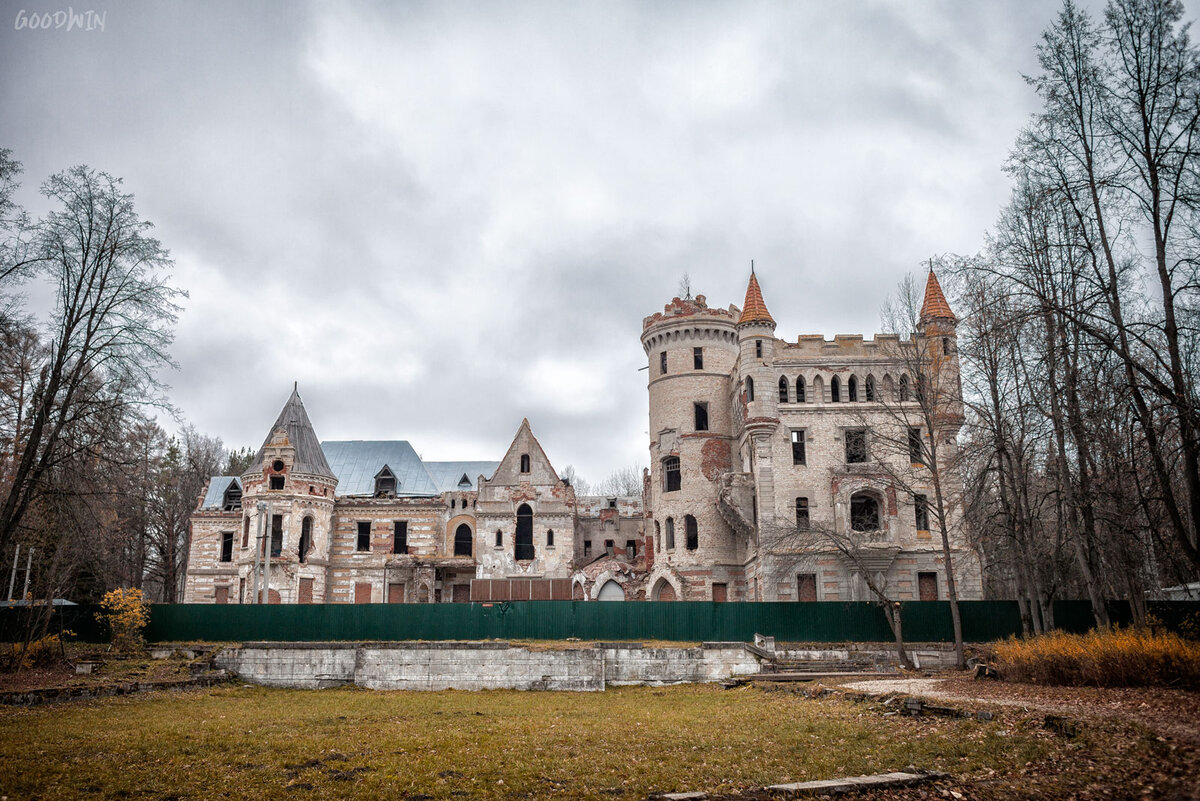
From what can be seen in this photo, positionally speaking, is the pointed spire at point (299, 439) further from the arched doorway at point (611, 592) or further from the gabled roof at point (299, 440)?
the arched doorway at point (611, 592)

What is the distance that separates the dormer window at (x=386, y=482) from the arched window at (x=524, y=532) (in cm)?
1063

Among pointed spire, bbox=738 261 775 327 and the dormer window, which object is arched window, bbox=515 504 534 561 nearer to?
the dormer window

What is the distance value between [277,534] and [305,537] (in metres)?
1.73

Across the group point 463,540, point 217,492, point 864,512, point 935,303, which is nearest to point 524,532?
point 463,540

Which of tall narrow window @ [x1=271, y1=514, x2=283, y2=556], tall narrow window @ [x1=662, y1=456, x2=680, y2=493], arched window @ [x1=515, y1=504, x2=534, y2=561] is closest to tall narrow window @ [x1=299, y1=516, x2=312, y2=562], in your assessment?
tall narrow window @ [x1=271, y1=514, x2=283, y2=556]

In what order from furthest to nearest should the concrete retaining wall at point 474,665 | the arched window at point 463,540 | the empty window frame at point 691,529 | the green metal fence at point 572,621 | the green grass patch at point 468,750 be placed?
the arched window at point 463,540
the empty window frame at point 691,529
the green metal fence at point 572,621
the concrete retaining wall at point 474,665
the green grass patch at point 468,750

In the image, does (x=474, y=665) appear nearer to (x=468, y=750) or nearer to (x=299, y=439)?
(x=468, y=750)

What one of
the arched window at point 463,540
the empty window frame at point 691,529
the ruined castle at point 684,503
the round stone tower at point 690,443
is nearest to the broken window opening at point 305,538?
the ruined castle at point 684,503

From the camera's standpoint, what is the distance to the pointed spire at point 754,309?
4372 cm

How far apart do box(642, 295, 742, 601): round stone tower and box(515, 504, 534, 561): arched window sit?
721cm

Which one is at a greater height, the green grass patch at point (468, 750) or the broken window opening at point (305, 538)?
the broken window opening at point (305, 538)

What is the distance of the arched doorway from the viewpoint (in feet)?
155

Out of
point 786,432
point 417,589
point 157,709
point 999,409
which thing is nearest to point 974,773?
point 999,409

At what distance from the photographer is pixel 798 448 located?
4284 centimetres
